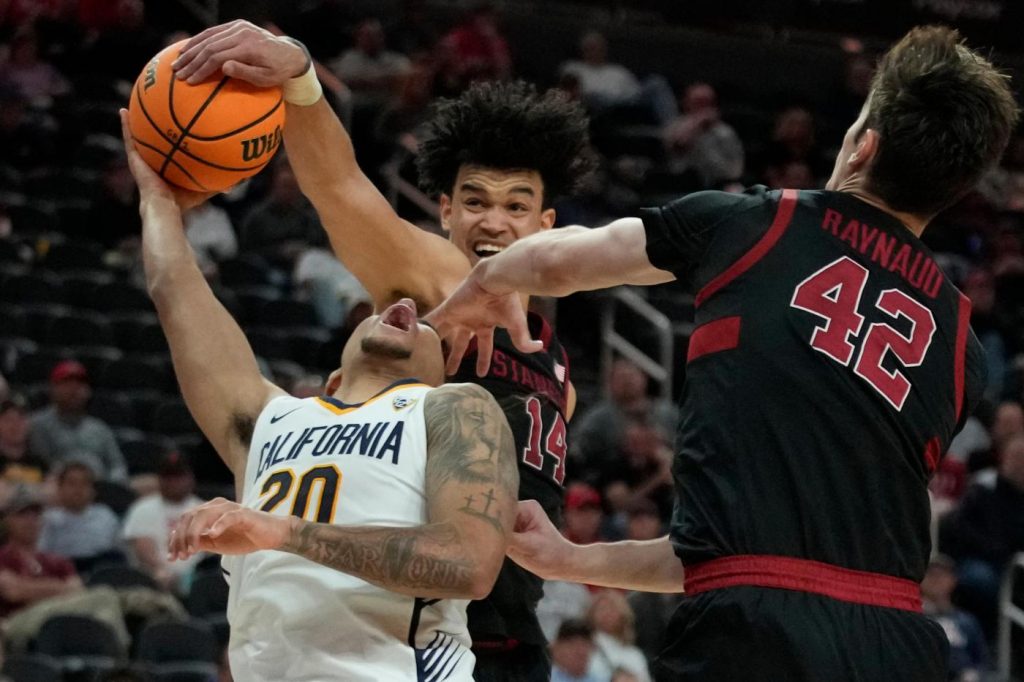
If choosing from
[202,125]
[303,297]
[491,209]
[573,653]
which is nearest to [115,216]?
[303,297]

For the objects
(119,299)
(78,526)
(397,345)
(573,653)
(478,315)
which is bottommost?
(78,526)

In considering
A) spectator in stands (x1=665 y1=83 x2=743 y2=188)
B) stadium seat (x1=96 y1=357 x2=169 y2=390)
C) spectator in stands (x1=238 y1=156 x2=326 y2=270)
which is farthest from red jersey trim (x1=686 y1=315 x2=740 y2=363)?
spectator in stands (x1=665 y1=83 x2=743 y2=188)

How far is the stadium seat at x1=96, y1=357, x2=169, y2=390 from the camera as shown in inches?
484

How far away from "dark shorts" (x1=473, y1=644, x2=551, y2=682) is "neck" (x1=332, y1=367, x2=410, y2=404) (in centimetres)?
107

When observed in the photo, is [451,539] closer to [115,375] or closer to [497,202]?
[497,202]

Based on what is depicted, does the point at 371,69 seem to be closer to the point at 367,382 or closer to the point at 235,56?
the point at 235,56

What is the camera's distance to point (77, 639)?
9367 mm

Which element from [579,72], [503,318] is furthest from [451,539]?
[579,72]

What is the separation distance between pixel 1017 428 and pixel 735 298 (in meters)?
9.42

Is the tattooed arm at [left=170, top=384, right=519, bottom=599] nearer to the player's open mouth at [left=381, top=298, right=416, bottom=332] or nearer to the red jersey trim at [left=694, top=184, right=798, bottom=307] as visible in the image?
the player's open mouth at [left=381, top=298, right=416, bottom=332]

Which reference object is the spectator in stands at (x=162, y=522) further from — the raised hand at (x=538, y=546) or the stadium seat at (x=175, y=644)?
the raised hand at (x=538, y=546)

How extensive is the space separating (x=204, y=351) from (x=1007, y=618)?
8.00 meters

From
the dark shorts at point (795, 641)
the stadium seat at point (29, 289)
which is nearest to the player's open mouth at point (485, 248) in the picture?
the dark shorts at point (795, 641)

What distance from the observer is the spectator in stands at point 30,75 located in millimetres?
14883
